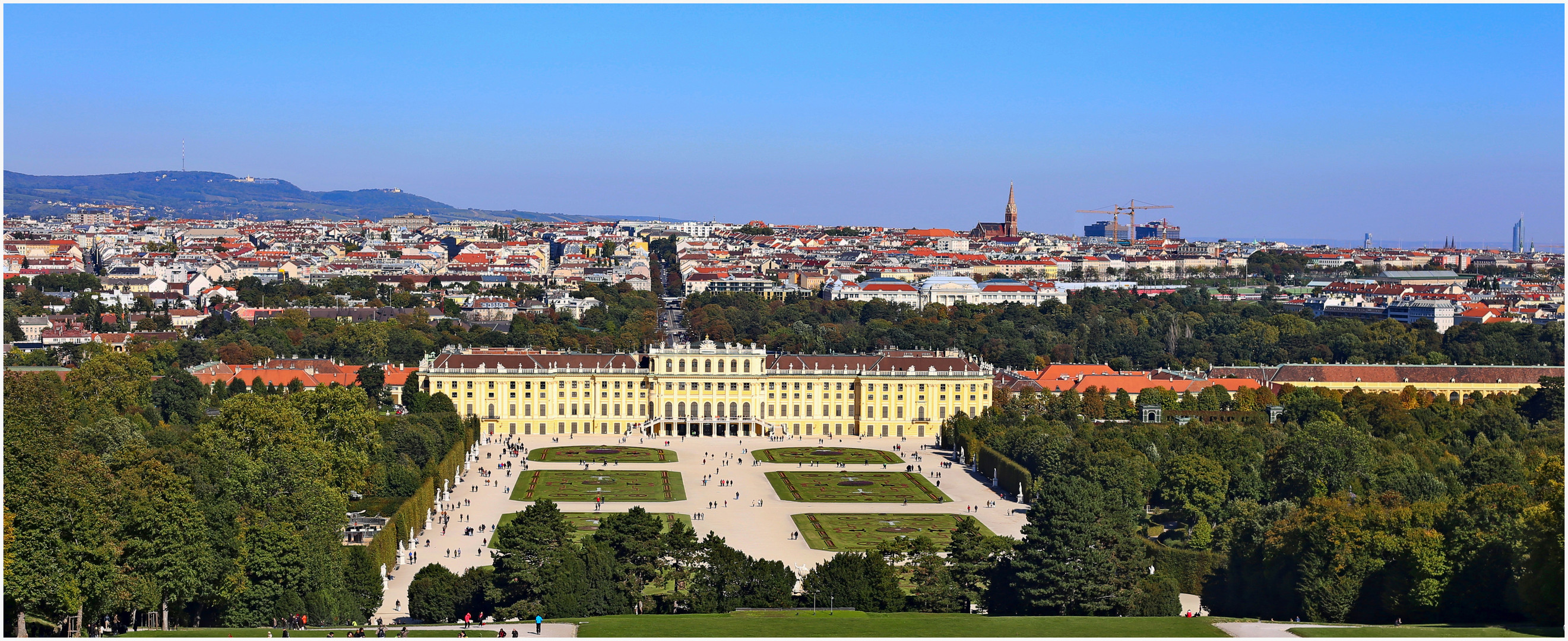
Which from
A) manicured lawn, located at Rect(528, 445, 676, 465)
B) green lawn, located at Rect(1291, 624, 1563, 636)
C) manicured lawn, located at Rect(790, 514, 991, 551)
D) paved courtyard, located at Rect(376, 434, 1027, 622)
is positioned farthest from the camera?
manicured lawn, located at Rect(528, 445, 676, 465)

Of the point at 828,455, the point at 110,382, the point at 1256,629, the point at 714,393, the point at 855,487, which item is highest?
the point at 110,382

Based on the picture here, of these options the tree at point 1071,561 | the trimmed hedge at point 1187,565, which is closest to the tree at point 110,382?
the tree at point 1071,561

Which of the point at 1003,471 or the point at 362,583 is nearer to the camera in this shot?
the point at 362,583

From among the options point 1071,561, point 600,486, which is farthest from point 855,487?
point 1071,561

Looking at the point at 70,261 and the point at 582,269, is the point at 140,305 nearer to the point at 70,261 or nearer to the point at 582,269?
the point at 70,261

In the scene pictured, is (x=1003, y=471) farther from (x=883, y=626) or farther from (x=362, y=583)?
(x=883, y=626)

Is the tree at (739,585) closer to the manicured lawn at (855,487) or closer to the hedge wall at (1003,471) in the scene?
the manicured lawn at (855,487)

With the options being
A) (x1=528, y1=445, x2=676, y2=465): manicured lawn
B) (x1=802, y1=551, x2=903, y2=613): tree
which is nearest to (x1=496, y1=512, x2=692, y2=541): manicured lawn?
(x1=802, y1=551, x2=903, y2=613): tree

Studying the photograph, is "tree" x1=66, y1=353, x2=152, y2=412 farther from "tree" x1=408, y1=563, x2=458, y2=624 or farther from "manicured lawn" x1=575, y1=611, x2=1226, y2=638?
"manicured lawn" x1=575, y1=611, x2=1226, y2=638
